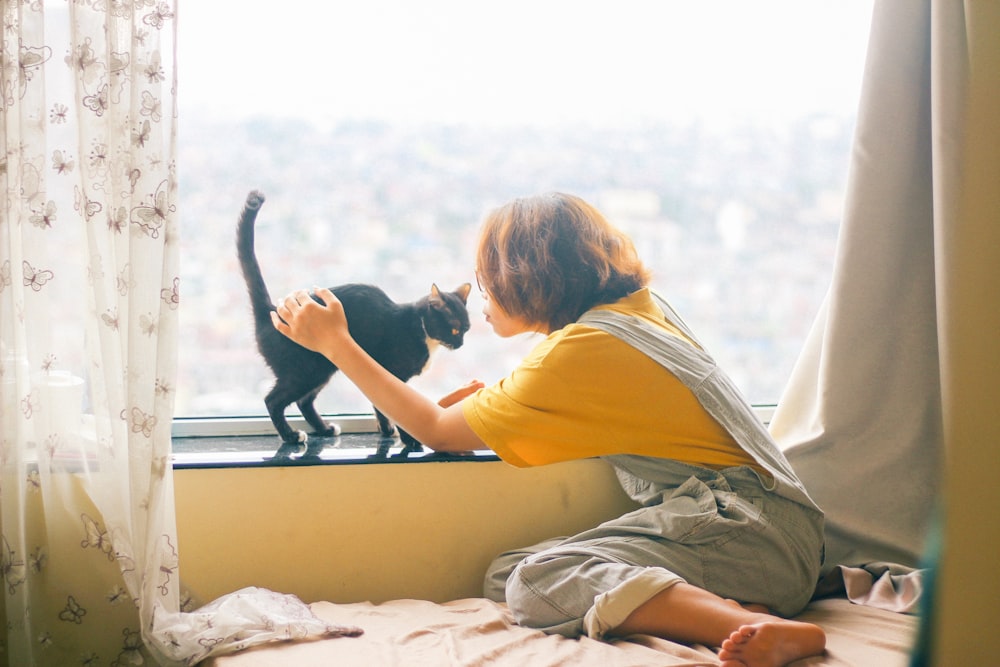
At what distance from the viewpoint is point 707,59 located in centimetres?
162

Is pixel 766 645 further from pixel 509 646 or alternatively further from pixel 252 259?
pixel 252 259

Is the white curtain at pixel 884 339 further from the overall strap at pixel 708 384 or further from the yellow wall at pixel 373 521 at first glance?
the yellow wall at pixel 373 521

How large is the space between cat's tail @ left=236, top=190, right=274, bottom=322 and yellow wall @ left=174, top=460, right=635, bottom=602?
28 cm

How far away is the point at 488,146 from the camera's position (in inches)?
62.9

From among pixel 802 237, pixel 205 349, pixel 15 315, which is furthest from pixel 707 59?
pixel 15 315

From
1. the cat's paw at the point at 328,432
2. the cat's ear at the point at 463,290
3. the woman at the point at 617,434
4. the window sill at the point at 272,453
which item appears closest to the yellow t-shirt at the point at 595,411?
the woman at the point at 617,434

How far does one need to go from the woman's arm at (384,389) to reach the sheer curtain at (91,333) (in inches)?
10.2

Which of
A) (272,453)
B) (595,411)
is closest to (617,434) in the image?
(595,411)

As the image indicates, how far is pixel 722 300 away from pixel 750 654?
35.0 inches

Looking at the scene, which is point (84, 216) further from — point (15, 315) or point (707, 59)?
point (707, 59)

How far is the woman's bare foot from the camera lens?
37.4 inches

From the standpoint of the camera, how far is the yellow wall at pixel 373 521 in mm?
1344

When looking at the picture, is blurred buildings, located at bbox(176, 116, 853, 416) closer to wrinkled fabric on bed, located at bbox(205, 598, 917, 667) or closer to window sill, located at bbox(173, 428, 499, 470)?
window sill, located at bbox(173, 428, 499, 470)

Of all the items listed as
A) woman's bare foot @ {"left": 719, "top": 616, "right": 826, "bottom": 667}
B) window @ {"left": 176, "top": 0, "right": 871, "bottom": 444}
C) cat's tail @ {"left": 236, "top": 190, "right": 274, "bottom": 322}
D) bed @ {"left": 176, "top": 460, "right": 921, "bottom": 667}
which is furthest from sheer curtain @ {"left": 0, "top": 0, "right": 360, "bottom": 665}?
woman's bare foot @ {"left": 719, "top": 616, "right": 826, "bottom": 667}
